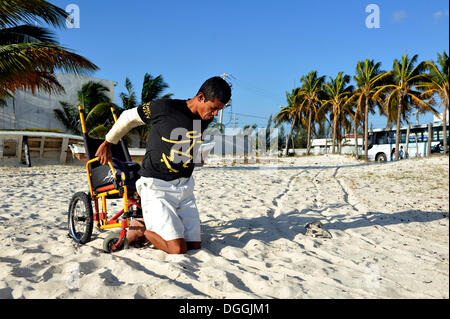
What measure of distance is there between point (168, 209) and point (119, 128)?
893 mm

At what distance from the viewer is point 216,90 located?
2.50 m

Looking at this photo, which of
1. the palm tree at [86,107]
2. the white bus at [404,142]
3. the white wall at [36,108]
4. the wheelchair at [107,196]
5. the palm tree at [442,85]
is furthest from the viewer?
the palm tree at [86,107]

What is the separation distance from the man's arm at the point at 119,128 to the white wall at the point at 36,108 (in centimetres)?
1837

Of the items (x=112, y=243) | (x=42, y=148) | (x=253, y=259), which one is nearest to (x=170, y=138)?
(x=112, y=243)

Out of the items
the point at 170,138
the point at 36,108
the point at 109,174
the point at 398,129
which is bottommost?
the point at 109,174

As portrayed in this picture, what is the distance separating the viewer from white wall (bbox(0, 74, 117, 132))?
65.3 ft

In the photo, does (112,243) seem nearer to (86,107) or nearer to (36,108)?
(86,107)

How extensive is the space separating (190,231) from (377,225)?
245cm

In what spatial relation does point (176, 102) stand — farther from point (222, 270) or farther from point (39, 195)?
point (39, 195)

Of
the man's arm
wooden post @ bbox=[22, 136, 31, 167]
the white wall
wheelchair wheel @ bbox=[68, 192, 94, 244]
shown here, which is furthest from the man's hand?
the white wall

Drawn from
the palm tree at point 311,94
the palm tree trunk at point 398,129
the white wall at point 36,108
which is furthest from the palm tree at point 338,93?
the white wall at point 36,108

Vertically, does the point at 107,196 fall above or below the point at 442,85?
below

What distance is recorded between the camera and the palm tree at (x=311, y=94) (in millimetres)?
31644
